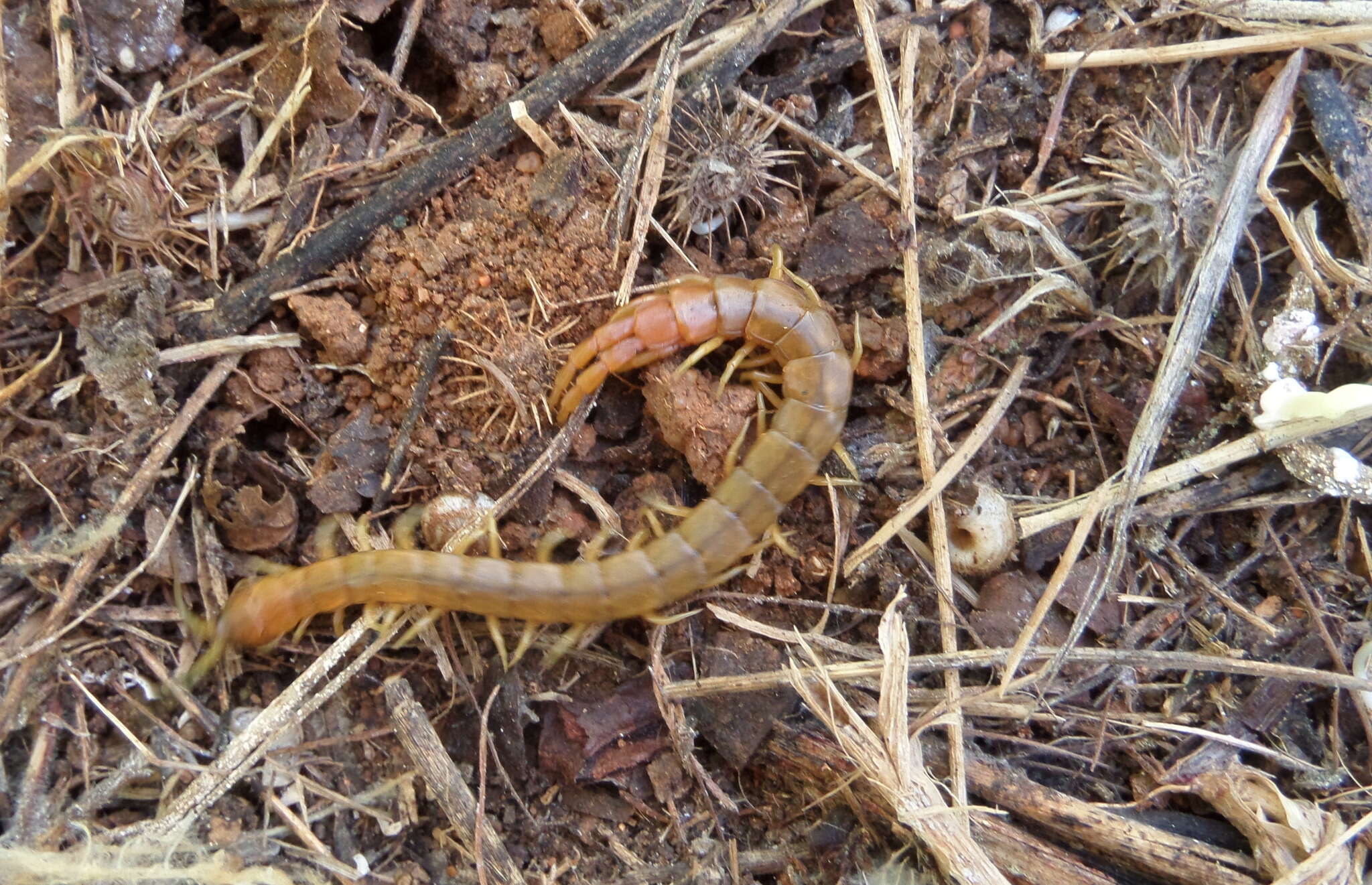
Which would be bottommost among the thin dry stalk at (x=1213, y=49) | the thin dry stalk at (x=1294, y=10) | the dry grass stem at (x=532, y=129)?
the dry grass stem at (x=532, y=129)

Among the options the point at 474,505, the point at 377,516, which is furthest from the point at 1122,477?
the point at 377,516

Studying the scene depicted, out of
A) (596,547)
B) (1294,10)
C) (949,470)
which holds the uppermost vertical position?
(1294,10)

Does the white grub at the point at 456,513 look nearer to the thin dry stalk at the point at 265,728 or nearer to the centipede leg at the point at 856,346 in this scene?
the thin dry stalk at the point at 265,728

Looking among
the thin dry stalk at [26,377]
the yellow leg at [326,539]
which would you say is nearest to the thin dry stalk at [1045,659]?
the yellow leg at [326,539]

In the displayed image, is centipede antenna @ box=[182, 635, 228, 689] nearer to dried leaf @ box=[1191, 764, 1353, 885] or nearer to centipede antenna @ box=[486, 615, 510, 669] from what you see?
centipede antenna @ box=[486, 615, 510, 669]

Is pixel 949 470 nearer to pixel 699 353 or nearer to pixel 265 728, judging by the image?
pixel 699 353

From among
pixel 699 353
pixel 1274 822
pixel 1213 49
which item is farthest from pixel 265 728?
pixel 1213 49
